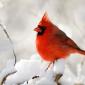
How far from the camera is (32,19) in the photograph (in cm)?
129

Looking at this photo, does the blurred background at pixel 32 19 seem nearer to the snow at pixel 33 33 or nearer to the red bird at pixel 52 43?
the snow at pixel 33 33

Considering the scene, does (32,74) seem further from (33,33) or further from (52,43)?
(33,33)

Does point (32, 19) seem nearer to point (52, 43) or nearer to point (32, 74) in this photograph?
point (52, 43)

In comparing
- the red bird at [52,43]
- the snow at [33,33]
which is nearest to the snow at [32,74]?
the snow at [33,33]

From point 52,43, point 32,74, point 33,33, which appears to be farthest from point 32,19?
point 32,74

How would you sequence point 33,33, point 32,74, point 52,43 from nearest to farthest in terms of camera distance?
point 32,74
point 52,43
point 33,33

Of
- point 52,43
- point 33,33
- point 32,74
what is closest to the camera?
point 32,74

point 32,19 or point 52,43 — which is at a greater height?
point 32,19

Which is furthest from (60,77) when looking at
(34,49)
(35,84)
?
(34,49)

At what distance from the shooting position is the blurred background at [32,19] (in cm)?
121

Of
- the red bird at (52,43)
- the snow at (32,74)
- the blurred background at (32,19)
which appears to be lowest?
the snow at (32,74)

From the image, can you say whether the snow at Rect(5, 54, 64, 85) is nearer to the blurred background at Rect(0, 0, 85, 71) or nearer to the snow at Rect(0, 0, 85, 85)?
Result: the snow at Rect(0, 0, 85, 85)

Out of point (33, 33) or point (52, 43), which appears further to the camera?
point (33, 33)

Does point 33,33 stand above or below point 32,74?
above
